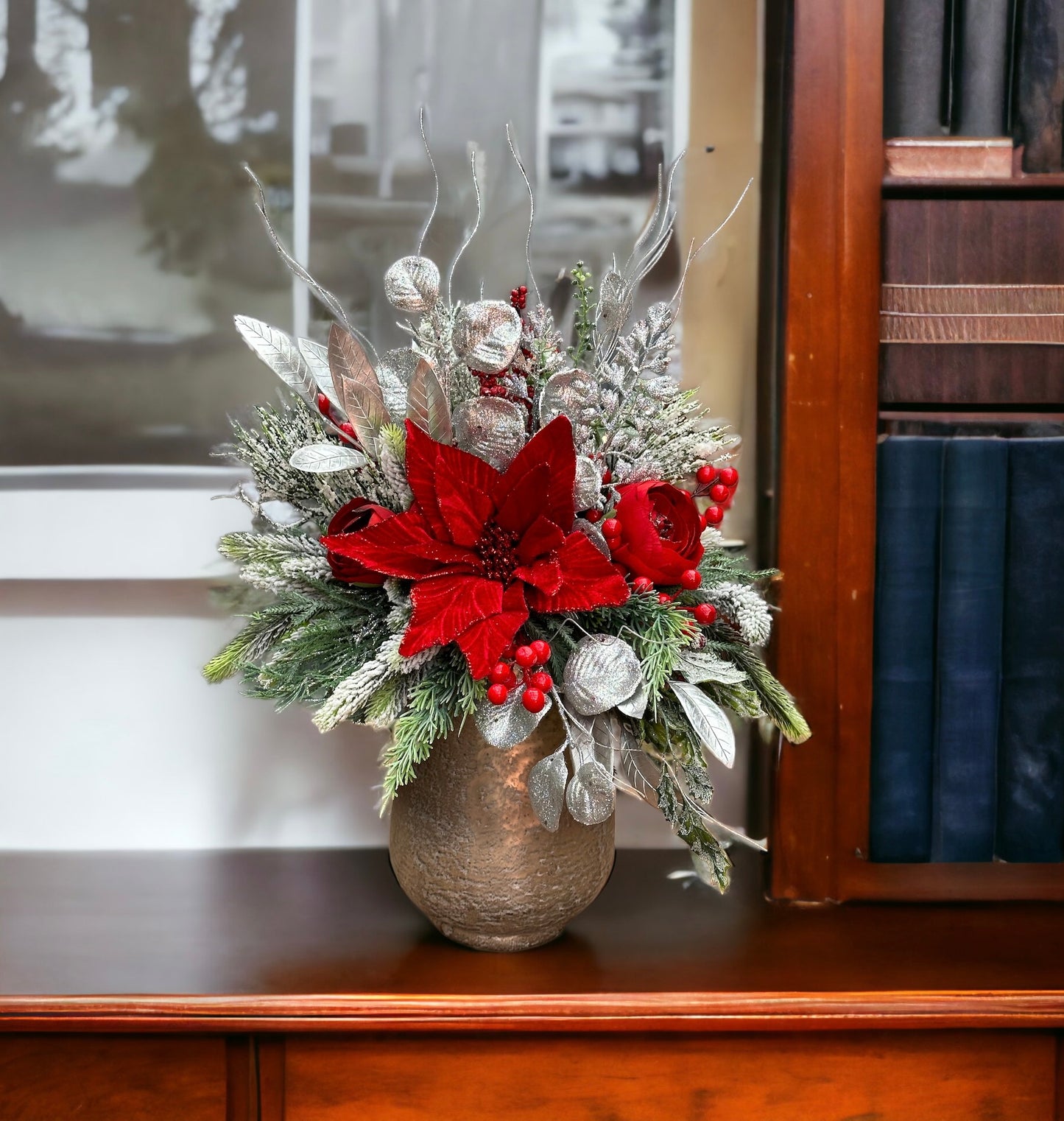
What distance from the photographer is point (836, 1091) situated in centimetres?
59

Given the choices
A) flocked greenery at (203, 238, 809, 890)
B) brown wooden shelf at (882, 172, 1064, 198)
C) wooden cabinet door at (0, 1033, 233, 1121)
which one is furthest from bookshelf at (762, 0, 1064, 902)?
wooden cabinet door at (0, 1033, 233, 1121)

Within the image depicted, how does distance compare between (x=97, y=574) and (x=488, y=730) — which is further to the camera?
(x=97, y=574)

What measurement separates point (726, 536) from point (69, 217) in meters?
0.71

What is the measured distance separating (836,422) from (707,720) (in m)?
0.32

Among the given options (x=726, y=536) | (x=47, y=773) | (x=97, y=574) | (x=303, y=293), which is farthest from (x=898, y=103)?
(x=47, y=773)

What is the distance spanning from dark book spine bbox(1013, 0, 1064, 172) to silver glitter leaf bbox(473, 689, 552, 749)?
0.62 m

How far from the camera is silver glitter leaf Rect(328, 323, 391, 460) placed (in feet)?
1.85

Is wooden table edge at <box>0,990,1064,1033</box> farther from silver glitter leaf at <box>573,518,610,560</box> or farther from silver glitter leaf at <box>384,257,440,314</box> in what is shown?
silver glitter leaf at <box>384,257,440,314</box>

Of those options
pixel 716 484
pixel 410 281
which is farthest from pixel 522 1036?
pixel 410 281

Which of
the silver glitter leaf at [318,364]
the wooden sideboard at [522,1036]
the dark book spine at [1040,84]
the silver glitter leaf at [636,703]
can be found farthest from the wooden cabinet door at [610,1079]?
the dark book spine at [1040,84]

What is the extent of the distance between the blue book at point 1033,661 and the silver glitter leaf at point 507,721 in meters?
0.44

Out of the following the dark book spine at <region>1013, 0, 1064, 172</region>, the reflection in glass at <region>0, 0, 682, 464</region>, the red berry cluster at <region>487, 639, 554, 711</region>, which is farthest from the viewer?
the reflection in glass at <region>0, 0, 682, 464</region>

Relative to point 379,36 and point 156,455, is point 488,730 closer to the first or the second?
point 156,455

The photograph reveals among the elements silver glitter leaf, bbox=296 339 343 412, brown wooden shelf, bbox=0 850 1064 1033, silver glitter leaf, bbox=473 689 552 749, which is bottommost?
brown wooden shelf, bbox=0 850 1064 1033
